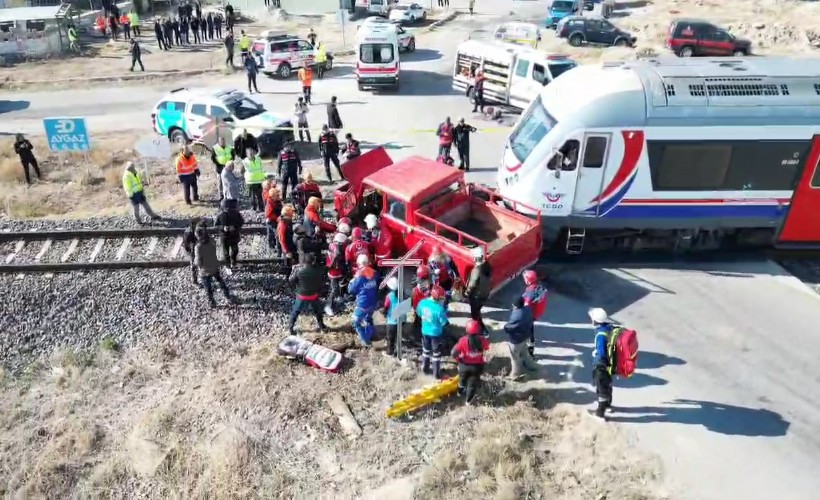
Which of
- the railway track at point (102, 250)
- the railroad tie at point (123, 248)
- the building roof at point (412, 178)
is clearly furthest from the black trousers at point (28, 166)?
the building roof at point (412, 178)

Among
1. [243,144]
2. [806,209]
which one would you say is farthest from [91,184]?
[806,209]

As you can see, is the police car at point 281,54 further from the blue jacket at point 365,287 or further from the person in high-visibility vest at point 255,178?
the blue jacket at point 365,287

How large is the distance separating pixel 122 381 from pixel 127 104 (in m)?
18.7

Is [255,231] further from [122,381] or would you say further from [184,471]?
[184,471]

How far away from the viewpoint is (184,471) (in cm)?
862

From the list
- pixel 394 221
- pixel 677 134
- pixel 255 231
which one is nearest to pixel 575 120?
pixel 677 134

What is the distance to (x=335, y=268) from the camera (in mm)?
11445

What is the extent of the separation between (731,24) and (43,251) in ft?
110

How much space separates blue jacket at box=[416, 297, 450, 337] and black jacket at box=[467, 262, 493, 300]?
1048 millimetres

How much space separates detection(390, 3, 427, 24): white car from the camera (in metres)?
38.7

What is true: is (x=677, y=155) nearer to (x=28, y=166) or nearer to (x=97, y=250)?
(x=97, y=250)

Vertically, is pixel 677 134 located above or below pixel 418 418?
above

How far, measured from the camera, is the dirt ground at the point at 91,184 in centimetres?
1612

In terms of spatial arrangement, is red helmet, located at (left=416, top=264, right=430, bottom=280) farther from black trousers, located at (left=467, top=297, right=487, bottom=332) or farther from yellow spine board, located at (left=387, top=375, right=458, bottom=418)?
yellow spine board, located at (left=387, top=375, right=458, bottom=418)
